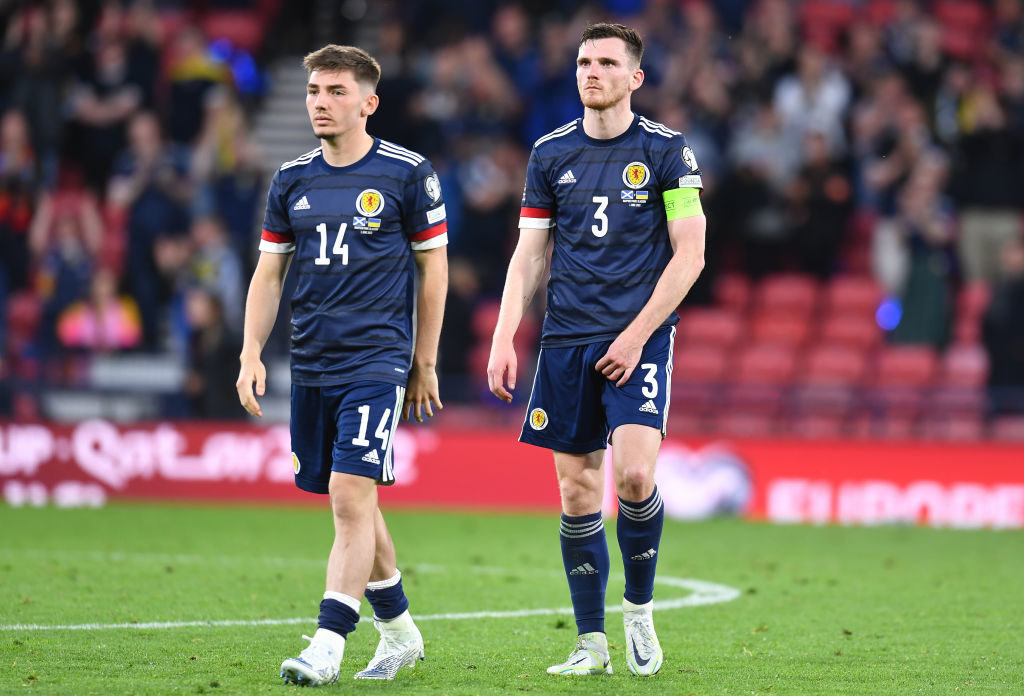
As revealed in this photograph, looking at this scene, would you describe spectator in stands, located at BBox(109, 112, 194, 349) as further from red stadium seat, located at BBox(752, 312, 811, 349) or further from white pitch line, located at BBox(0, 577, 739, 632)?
white pitch line, located at BBox(0, 577, 739, 632)

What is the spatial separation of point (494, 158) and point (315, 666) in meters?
12.4

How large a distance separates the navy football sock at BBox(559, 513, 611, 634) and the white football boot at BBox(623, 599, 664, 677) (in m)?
0.13

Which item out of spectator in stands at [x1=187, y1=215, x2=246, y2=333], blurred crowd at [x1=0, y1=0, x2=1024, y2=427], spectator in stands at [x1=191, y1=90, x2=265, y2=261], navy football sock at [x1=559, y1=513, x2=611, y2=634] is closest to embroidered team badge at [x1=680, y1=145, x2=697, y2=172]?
navy football sock at [x1=559, y1=513, x2=611, y2=634]

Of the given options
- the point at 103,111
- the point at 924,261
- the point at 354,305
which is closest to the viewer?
the point at 354,305

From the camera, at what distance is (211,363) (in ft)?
50.2

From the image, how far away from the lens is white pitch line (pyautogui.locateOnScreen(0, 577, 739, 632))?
702 cm

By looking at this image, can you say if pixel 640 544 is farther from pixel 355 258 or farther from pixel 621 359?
pixel 355 258

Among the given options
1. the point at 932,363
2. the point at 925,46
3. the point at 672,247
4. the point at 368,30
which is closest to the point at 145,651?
the point at 672,247

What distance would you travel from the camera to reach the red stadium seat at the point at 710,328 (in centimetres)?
1678

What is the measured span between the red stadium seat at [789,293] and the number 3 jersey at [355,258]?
11216 millimetres

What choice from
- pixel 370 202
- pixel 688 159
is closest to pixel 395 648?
pixel 370 202

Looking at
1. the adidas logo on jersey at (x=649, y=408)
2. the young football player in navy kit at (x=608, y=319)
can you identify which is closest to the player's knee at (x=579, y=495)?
the young football player in navy kit at (x=608, y=319)

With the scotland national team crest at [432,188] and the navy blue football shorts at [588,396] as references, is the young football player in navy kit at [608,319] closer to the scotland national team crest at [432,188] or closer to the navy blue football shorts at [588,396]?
the navy blue football shorts at [588,396]

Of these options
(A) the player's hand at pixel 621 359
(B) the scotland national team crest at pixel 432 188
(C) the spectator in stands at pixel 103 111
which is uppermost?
(C) the spectator in stands at pixel 103 111
